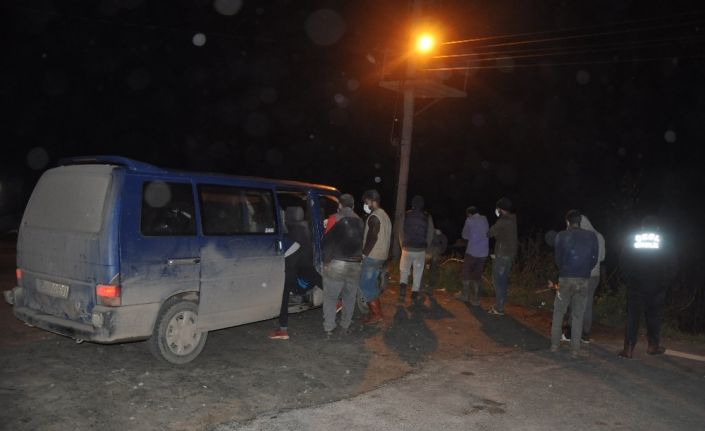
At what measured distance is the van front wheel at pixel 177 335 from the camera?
548 centimetres

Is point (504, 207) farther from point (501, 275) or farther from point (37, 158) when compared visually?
point (37, 158)

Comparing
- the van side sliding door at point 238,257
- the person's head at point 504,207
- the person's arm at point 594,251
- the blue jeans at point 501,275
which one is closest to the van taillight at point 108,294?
the van side sliding door at point 238,257

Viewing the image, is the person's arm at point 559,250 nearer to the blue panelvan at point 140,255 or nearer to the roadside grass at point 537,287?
the roadside grass at point 537,287

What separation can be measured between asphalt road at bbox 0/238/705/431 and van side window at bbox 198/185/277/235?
144cm

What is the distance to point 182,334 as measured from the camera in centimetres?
570

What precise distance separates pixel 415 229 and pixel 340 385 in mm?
4536

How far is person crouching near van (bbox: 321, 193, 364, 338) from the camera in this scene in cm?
699

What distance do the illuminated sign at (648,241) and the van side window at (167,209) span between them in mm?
5492

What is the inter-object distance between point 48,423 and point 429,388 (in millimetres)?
3359

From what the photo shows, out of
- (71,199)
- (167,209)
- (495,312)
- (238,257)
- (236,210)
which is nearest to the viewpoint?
(71,199)

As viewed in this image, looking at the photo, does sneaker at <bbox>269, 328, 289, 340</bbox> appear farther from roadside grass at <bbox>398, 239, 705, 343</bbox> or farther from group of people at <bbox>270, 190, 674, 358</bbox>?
roadside grass at <bbox>398, 239, 705, 343</bbox>

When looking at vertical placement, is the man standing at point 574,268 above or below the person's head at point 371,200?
below

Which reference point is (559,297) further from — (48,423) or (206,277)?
(48,423)

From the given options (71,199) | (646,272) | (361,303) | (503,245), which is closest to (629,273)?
(646,272)
